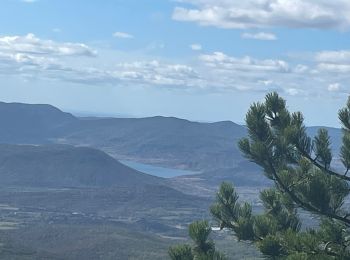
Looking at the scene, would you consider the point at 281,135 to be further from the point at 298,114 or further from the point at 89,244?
the point at 89,244

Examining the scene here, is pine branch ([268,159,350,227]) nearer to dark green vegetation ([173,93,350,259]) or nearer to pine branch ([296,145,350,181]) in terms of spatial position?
dark green vegetation ([173,93,350,259])

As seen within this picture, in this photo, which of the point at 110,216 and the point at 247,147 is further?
the point at 110,216

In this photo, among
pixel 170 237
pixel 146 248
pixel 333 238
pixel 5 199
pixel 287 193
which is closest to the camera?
pixel 333 238

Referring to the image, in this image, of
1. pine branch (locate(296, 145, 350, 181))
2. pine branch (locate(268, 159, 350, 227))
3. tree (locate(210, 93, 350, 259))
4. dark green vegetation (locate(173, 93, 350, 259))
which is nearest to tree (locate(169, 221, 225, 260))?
dark green vegetation (locate(173, 93, 350, 259))

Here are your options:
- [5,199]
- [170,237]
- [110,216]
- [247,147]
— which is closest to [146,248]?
[170,237]

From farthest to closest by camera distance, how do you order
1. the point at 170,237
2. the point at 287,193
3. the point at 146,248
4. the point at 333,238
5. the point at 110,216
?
1. the point at 110,216
2. the point at 170,237
3. the point at 146,248
4. the point at 287,193
5. the point at 333,238

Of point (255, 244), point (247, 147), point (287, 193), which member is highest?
point (247, 147)

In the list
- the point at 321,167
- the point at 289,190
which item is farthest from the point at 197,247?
the point at 321,167

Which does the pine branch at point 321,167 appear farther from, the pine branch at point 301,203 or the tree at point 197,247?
the tree at point 197,247
